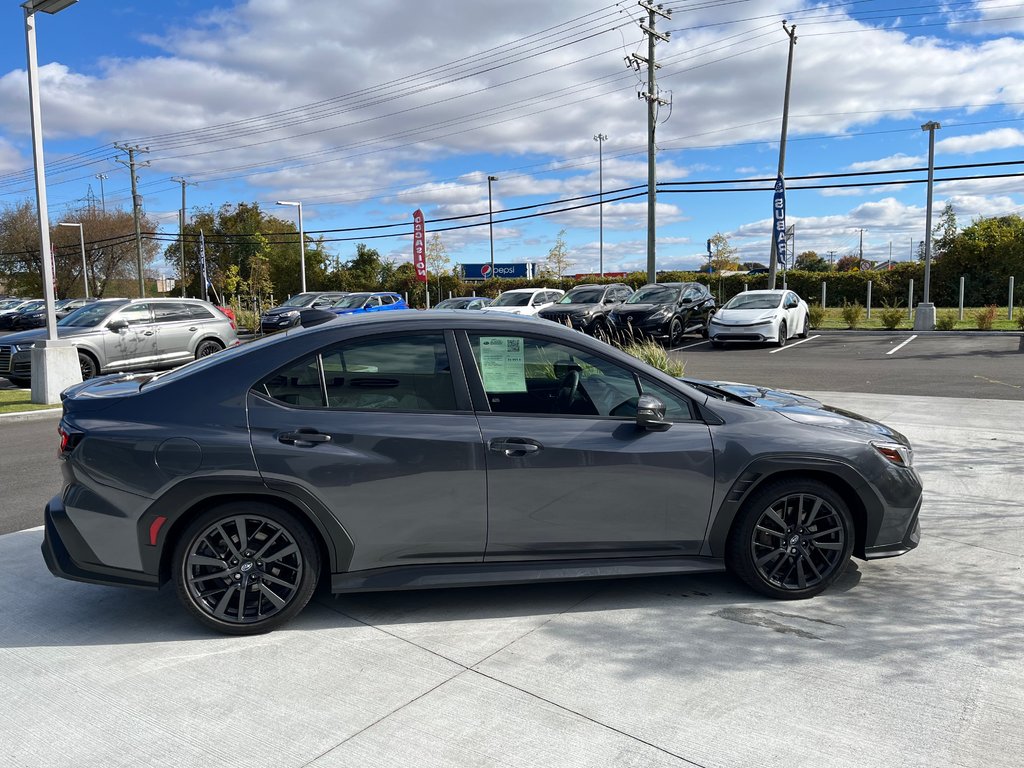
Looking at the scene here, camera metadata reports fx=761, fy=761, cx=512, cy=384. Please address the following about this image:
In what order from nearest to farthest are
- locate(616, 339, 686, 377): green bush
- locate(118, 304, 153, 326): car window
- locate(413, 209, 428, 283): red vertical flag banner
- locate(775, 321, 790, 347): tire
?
locate(616, 339, 686, 377): green bush
locate(118, 304, 153, 326): car window
locate(775, 321, 790, 347): tire
locate(413, 209, 428, 283): red vertical flag banner

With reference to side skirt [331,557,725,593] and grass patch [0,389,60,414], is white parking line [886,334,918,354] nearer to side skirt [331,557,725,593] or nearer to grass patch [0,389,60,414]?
side skirt [331,557,725,593]

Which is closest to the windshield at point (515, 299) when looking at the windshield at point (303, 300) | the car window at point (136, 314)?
the windshield at point (303, 300)

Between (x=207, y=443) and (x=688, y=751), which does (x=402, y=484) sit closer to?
(x=207, y=443)

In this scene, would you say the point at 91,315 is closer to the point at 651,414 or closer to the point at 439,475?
the point at 439,475

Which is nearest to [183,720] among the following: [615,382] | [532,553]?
[532,553]

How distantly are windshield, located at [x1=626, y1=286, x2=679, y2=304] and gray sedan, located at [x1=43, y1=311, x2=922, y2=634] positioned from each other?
19.1 metres

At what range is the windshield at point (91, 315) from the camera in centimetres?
1449

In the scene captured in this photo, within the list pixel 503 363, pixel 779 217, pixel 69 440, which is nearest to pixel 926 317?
pixel 779 217

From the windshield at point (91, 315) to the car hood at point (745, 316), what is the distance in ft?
48.6

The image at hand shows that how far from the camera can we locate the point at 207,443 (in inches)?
139

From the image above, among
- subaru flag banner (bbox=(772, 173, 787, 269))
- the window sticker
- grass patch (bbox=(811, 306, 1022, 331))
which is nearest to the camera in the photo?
the window sticker

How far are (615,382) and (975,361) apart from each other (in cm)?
1467

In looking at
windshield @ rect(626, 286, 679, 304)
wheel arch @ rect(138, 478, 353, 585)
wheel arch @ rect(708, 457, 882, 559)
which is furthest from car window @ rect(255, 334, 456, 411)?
windshield @ rect(626, 286, 679, 304)

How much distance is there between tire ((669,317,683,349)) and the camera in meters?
22.0
